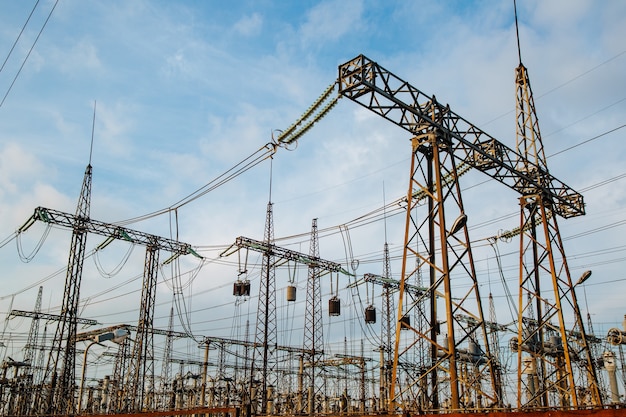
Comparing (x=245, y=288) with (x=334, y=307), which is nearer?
(x=245, y=288)

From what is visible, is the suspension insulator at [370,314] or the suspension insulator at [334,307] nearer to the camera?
the suspension insulator at [334,307]

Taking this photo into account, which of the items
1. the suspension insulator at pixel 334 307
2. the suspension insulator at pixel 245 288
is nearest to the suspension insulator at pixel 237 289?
the suspension insulator at pixel 245 288

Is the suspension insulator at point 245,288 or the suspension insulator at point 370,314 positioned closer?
the suspension insulator at point 245,288

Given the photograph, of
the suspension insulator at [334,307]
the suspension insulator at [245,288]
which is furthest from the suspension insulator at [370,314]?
the suspension insulator at [245,288]

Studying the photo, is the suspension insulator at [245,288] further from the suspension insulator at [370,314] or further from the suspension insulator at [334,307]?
the suspension insulator at [370,314]

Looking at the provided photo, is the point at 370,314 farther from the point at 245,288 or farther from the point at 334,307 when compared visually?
the point at 245,288

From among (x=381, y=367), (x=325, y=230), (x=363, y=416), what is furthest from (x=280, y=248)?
(x=363, y=416)

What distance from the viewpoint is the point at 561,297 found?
1850 cm

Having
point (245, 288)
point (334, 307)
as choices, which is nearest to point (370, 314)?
point (334, 307)

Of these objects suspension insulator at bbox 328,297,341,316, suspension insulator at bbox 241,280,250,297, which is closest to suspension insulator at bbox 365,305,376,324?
suspension insulator at bbox 328,297,341,316

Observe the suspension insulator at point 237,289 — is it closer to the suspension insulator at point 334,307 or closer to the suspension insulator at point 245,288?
the suspension insulator at point 245,288

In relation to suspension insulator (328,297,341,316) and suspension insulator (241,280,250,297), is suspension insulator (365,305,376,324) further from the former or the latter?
suspension insulator (241,280,250,297)

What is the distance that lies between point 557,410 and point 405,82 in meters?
9.32

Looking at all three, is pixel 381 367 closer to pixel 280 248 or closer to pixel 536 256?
pixel 280 248
